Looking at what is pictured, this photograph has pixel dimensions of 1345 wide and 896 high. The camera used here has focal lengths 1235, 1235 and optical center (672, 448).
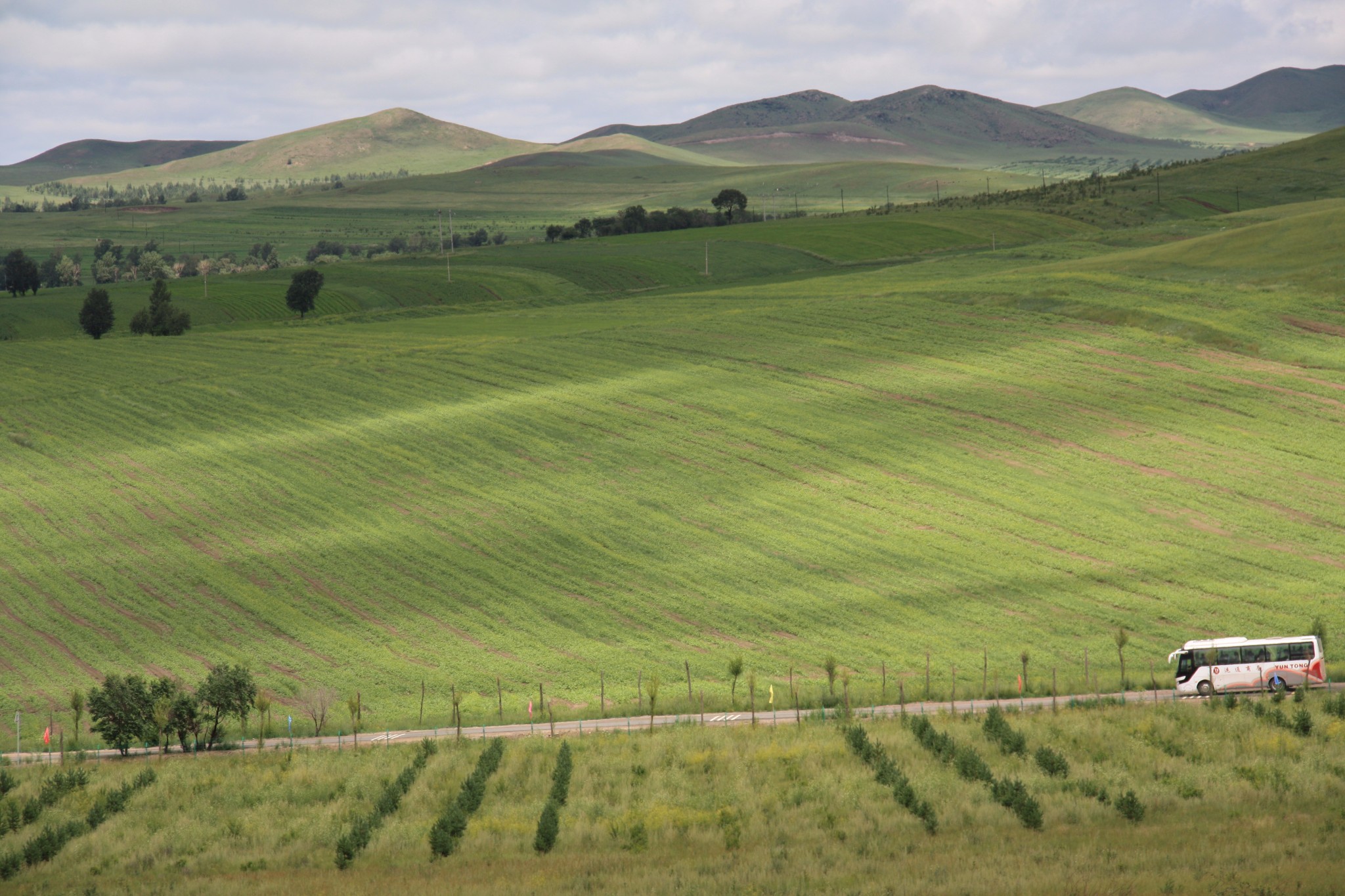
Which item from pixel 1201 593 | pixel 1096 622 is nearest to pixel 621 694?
pixel 1096 622

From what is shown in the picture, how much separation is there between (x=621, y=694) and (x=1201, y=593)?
2378 centimetres

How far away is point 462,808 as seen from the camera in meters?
32.4

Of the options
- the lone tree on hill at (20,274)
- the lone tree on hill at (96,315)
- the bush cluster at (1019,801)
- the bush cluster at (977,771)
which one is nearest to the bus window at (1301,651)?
the bush cluster at (977,771)

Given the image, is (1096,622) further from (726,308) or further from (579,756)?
(726,308)

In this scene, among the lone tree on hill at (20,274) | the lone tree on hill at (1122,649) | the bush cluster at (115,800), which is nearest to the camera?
the bush cluster at (115,800)

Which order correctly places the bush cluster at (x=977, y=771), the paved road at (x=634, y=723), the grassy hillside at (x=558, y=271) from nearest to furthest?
the bush cluster at (x=977, y=771)
the paved road at (x=634, y=723)
the grassy hillside at (x=558, y=271)

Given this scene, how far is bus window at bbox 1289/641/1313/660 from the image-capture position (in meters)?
41.2

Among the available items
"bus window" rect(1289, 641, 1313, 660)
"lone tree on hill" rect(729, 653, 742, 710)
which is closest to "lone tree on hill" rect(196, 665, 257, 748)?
"lone tree on hill" rect(729, 653, 742, 710)

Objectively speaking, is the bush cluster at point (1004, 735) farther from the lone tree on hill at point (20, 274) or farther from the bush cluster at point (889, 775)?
the lone tree on hill at point (20, 274)

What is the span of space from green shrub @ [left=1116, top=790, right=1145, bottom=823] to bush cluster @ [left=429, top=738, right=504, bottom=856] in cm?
1593

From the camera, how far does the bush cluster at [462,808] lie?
2977 centimetres

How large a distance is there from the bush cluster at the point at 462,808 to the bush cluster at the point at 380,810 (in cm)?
160

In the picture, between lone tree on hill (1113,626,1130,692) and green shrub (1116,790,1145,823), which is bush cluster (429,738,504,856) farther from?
lone tree on hill (1113,626,1130,692)

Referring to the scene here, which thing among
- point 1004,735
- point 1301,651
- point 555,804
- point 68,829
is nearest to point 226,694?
point 68,829
